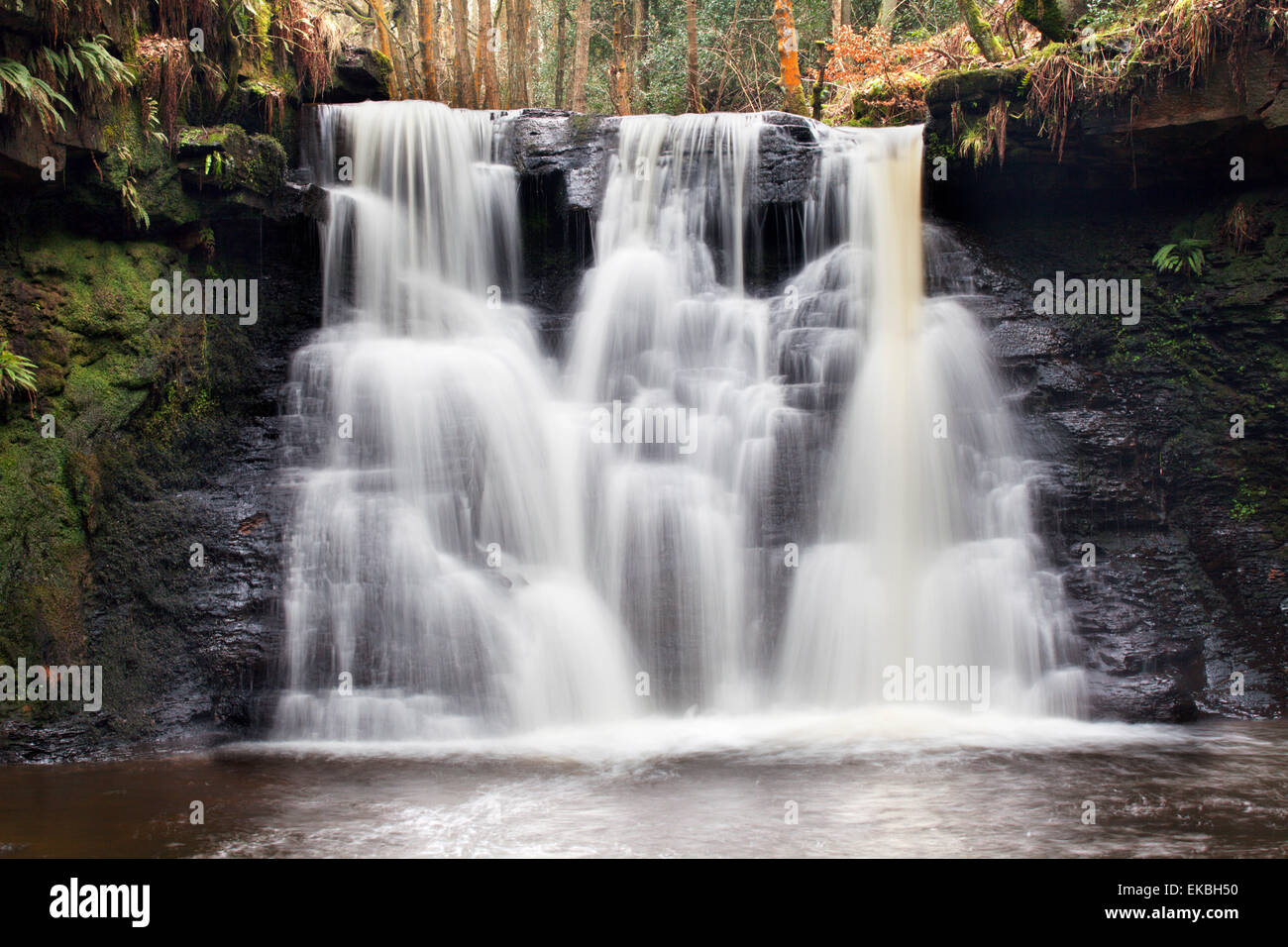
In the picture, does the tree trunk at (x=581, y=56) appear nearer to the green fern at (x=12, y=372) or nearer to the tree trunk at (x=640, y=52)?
the tree trunk at (x=640, y=52)

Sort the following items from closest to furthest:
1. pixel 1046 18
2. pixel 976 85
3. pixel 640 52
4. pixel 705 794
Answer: pixel 705 794, pixel 976 85, pixel 1046 18, pixel 640 52

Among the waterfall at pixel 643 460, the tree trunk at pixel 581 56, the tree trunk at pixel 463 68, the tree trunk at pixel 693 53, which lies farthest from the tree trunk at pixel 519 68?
the waterfall at pixel 643 460

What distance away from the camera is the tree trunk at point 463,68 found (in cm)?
1639

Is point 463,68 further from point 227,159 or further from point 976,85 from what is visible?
point 976,85

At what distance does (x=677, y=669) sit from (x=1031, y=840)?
357 centimetres

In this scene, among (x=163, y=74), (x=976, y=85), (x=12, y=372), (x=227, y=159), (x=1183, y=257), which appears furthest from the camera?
(x=976, y=85)

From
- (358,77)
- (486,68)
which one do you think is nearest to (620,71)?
(486,68)

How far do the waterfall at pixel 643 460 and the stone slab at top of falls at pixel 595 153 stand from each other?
0.15m

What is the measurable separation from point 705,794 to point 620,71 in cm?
1539

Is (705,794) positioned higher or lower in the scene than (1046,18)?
lower

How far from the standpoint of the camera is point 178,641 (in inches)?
318

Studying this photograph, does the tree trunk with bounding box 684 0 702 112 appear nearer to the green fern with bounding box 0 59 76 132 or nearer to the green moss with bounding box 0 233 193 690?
the green moss with bounding box 0 233 193 690

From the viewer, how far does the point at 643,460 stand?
9.36m

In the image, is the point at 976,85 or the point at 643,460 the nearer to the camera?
the point at 643,460
